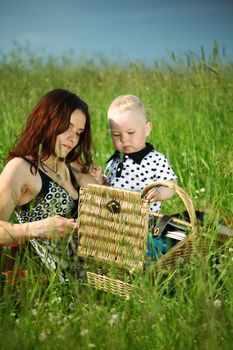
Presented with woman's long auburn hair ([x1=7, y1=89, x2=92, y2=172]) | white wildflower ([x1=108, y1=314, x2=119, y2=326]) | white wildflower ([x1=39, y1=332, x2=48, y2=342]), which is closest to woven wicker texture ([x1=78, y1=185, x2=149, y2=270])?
white wildflower ([x1=108, y1=314, x2=119, y2=326])

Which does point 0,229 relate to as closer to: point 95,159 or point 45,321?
point 45,321

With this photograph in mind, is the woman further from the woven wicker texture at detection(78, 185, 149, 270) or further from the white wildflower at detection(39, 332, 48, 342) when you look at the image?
the white wildflower at detection(39, 332, 48, 342)

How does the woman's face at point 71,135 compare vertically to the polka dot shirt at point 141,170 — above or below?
above

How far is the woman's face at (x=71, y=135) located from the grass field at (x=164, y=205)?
2.07ft

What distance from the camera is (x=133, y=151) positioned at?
12.8ft

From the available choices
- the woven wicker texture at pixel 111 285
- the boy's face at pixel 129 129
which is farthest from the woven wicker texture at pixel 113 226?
the boy's face at pixel 129 129

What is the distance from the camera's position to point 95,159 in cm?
546

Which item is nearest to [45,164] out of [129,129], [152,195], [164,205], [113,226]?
[129,129]

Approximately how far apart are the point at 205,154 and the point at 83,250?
7.52 feet

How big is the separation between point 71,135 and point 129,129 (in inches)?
15.3

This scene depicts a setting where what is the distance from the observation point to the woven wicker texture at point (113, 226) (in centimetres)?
290

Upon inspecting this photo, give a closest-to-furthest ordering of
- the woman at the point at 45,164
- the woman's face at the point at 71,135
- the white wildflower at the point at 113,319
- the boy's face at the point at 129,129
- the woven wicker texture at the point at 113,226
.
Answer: the white wildflower at the point at 113,319, the woven wicker texture at the point at 113,226, the woman at the point at 45,164, the woman's face at the point at 71,135, the boy's face at the point at 129,129

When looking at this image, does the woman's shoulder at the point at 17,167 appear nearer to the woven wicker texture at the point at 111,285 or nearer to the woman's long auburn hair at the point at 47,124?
the woman's long auburn hair at the point at 47,124

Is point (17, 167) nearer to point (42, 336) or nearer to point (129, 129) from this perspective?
point (129, 129)
